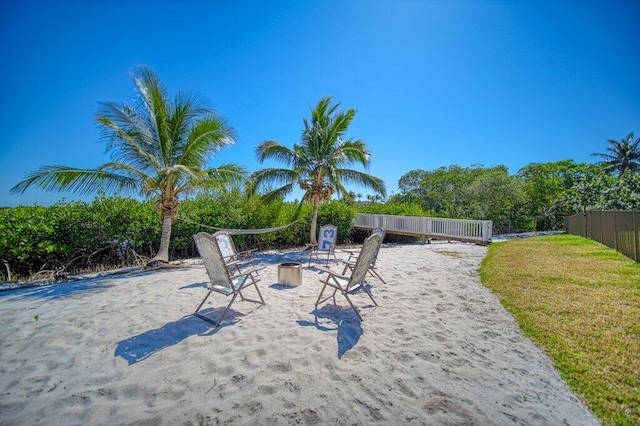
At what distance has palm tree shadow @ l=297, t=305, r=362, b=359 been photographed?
3.05 meters

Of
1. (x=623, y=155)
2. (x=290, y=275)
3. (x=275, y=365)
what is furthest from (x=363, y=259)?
(x=623, y=155)

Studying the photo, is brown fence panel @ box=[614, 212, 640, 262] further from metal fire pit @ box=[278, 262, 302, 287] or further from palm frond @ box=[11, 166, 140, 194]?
palm frond @ box=[11, 166, 140, 194]

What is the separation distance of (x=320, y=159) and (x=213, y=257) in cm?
745

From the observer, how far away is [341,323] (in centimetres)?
360

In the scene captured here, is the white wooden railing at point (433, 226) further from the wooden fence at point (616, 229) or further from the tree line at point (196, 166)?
the wooden fence at point (616, 229)

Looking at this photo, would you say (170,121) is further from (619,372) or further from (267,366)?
(619,372)

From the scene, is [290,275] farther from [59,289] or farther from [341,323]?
[59,289]

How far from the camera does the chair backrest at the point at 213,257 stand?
3686 mm

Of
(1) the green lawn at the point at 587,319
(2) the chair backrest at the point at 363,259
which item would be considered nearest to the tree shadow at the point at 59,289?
Answer: (2) the chair backrest at the point at 363,259

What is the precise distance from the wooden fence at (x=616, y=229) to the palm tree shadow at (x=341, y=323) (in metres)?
8.68

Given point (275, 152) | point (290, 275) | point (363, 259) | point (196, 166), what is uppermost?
point (275, 152)

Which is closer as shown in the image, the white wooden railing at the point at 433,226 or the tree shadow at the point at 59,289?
the tree shadow at the point at 59,289

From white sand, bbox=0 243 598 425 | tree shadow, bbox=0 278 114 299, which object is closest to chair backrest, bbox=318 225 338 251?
white sand, bbox=0 243 598 425

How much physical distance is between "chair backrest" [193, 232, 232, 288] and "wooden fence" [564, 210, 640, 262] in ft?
33.9
